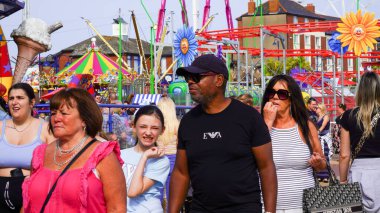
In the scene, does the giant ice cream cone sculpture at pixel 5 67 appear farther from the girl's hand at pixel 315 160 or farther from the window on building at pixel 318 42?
the window on building at pixel 318 42

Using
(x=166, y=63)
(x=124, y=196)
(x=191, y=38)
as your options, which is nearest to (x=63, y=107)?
(x=124, y=196)

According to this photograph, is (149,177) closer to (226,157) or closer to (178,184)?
(178,184)

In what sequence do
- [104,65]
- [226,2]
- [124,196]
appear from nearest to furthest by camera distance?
[124,196]
[104,65]
[226,2]

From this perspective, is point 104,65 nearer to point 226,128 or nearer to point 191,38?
point 191,38

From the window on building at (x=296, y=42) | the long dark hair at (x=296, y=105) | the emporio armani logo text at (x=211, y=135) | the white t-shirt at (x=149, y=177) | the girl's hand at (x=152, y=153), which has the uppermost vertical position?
the window on building at (x=296, y=42)

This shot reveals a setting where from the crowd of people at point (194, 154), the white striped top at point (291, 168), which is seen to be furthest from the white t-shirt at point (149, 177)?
the white striped top at point (291, 168)

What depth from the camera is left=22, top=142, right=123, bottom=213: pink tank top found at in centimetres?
382

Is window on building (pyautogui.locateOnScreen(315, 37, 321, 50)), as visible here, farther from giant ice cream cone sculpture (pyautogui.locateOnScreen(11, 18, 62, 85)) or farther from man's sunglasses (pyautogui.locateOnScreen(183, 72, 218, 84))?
man's sunglasses (pyautogui.locateOnScreen(183, 72, 218, 84))

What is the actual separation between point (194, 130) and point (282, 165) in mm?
1144

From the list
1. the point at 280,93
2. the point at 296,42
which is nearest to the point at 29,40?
the point at 280,93

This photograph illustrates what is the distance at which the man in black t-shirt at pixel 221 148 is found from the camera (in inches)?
182

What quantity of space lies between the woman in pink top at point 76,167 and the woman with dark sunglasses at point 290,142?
185 cm

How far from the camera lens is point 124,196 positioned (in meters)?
4.02

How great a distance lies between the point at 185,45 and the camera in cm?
2567
